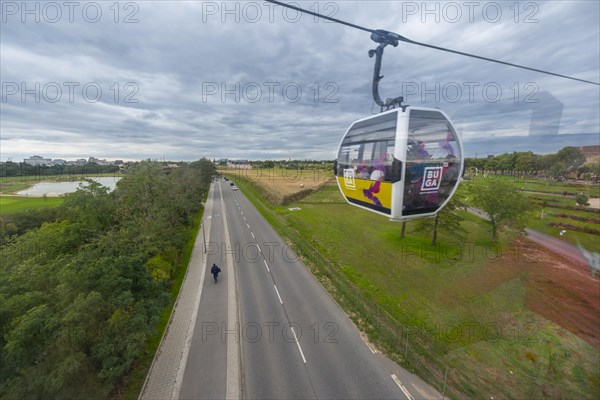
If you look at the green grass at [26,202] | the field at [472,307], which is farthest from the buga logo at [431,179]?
the green grass at [26,202]

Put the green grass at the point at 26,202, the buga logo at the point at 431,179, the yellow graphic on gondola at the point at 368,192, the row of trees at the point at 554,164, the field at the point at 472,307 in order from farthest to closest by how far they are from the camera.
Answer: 1. the row of trees at the point at 554,164
2. the green grass at the point at 26,202
3. the field at the point at 472,307
4. the yellow graphic on gondola at the point at 368,192
5. the buga logo at the point at 431,179

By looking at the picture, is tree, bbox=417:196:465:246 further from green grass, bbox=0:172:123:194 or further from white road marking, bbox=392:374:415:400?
green grass, bbox=0:172:123:194

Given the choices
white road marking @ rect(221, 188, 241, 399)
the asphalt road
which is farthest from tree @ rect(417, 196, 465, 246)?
white road marking @ rect(221, 188, 241, 399)

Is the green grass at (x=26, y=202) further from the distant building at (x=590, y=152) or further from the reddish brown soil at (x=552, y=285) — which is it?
the distant building at (x=590, y=152)

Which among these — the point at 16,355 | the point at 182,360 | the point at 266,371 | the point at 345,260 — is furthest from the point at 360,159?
the point at 345,260

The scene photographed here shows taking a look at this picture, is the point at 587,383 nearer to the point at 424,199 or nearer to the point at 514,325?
the point at 514,325
